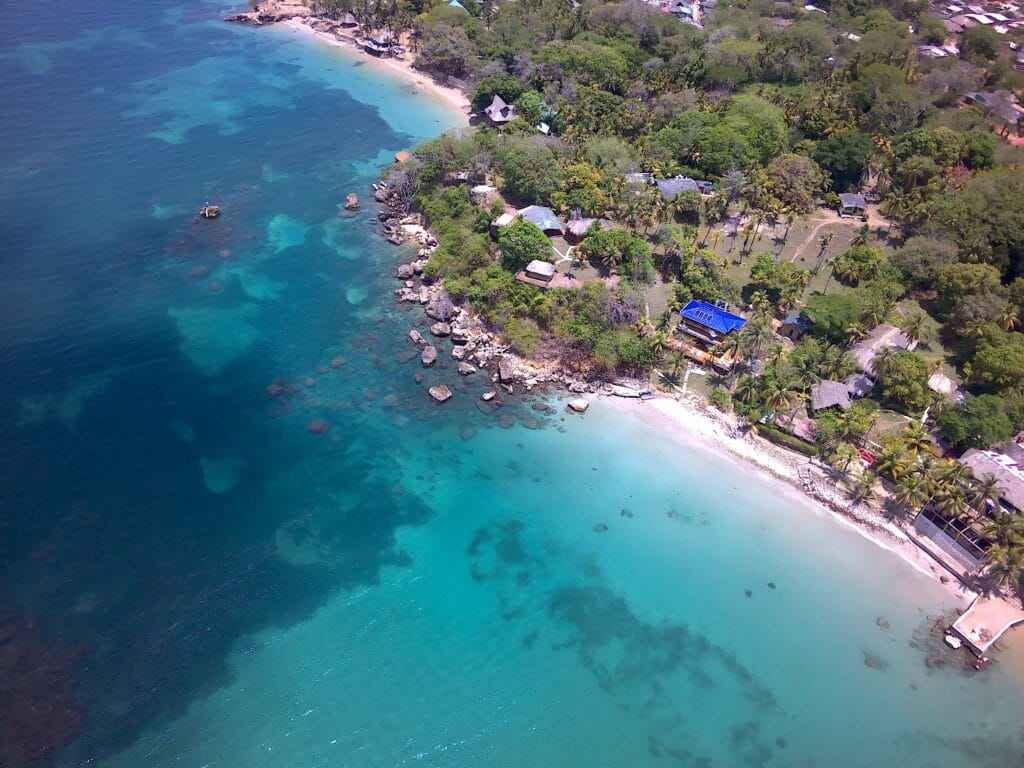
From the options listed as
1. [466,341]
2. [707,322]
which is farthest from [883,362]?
[466,341]

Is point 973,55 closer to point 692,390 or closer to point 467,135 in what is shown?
point 467,135

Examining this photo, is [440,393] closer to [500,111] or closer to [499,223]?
[499,223]

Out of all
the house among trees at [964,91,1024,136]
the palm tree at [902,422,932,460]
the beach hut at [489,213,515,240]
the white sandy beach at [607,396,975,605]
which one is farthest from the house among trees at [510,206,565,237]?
the house among trees at [964,91,1024,136]

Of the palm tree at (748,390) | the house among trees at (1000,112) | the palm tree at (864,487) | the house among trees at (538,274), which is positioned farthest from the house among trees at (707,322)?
the house among trees at (1000,112)

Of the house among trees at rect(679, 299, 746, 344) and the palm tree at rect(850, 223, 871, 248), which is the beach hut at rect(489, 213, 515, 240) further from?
the palm tree at rect(850, 223, 871, 248)

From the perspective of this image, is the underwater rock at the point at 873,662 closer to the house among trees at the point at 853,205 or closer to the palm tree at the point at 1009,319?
the palm tree at the point at 1009,319

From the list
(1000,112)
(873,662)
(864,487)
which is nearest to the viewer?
(873,662)
